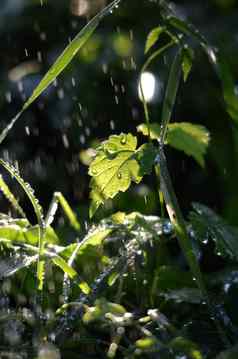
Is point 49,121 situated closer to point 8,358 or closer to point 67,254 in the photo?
point 67,254

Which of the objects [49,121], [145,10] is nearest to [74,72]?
[49,121]

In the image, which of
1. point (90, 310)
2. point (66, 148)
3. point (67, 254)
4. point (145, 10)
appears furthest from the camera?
point (145, 10)

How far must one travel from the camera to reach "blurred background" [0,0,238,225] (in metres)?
2.23

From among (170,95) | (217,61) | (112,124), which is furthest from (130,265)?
(112,124)

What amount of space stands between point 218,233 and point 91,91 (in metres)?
1.91

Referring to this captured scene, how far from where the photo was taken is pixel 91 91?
279cm

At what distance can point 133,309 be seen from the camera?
3.27 feet

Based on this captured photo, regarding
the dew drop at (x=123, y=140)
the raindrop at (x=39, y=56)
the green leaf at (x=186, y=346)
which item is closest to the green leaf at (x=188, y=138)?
the dew drop at (x=123, y=140)

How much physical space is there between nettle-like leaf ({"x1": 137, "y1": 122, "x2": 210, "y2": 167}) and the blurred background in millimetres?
647

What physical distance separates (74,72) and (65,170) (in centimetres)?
62

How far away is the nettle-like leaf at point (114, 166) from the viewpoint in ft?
2.95

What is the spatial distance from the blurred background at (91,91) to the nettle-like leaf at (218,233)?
942mm

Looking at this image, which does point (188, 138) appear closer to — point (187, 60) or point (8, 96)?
point (187, 60)

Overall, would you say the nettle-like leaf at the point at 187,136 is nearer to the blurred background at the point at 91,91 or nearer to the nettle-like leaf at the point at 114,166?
the nettle-like leaf at the point at 114,166
